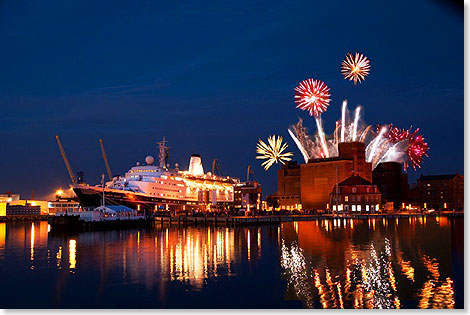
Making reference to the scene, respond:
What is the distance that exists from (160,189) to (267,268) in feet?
209

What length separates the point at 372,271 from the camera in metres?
24.8

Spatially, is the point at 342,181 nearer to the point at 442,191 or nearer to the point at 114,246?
the point at 442,191

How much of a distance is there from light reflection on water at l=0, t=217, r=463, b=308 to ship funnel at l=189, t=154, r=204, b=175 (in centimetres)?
6516

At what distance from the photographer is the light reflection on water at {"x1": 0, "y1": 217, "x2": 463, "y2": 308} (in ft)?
63.4

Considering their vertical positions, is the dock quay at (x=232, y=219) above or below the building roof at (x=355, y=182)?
below

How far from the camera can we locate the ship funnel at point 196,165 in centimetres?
10725

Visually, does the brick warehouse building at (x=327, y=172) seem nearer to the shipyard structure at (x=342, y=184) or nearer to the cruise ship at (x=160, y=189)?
the shipyard structure at (x=342, y=184)

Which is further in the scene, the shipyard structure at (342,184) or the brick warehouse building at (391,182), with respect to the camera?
the brick warehouse building at (391,182)

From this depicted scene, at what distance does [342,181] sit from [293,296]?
87.3 m

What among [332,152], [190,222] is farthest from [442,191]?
[190,222]

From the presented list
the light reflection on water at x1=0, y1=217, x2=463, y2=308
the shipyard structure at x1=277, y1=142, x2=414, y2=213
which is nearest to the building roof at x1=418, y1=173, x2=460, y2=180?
the shipyard structure at x1=277, y1=142, x2=414, y2=213

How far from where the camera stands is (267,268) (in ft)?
87.8

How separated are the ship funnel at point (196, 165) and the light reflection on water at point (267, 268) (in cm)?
6516

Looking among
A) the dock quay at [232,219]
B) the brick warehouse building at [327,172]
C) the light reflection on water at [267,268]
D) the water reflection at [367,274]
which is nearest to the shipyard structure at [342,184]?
the brick warehouse building at [327,172]
